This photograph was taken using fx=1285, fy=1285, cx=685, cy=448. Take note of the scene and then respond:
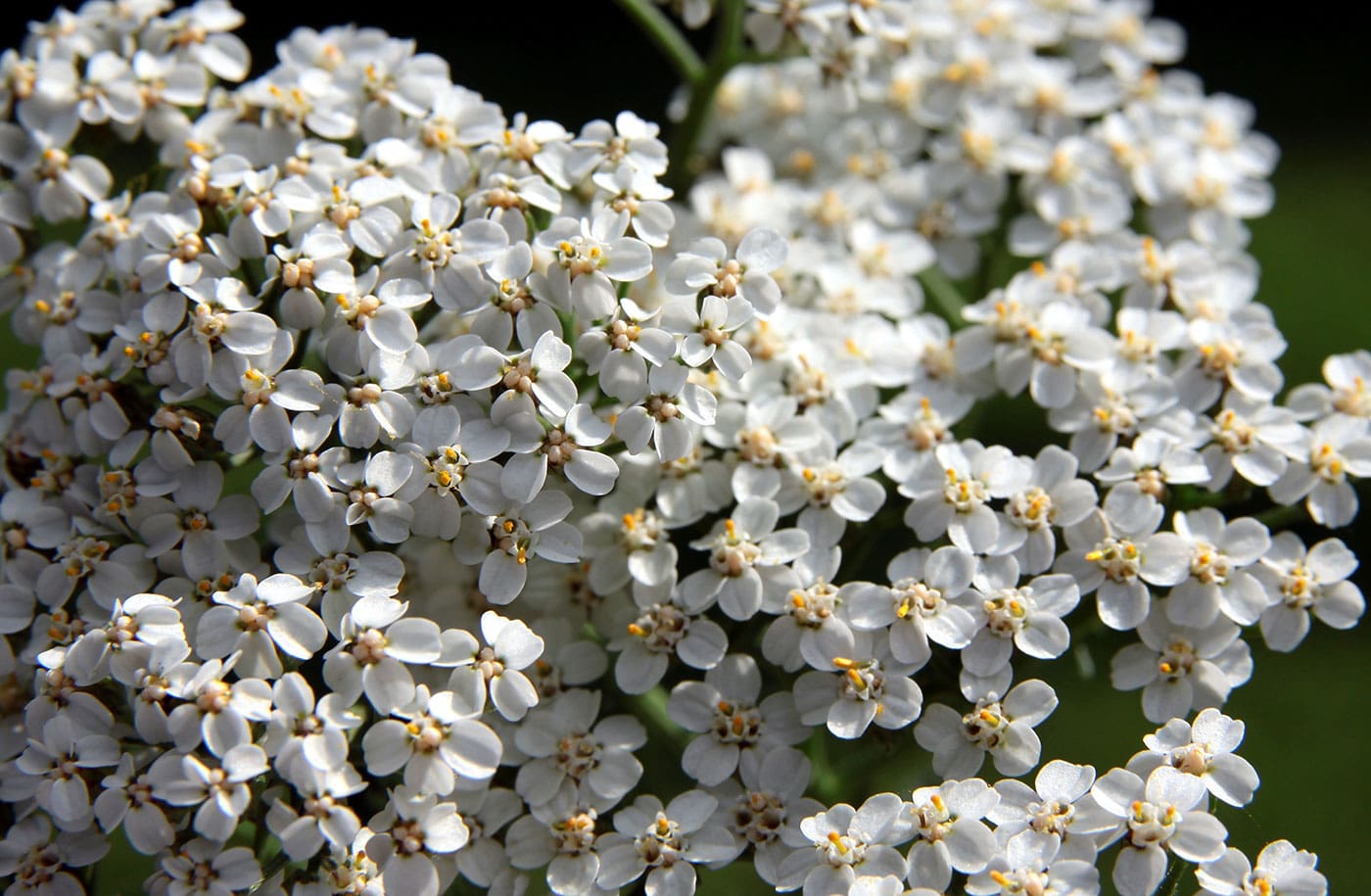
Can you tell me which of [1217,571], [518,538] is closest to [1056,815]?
[1217,571]

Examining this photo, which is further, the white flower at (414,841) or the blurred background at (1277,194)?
the blurred background at (1277,194)

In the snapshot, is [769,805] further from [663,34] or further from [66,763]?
[663,34]

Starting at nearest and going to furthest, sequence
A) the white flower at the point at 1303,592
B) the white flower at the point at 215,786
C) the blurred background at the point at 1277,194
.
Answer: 1. the white flower at the point at 215,786
2. the white flower at the point at 1303,592
3. the blurred background at the point at 1277,194

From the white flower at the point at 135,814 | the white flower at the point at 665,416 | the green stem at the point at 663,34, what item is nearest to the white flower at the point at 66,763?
the white flower at the point at 135,814

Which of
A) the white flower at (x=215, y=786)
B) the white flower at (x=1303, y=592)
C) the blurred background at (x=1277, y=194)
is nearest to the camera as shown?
the white flower at (x=215, y=786)

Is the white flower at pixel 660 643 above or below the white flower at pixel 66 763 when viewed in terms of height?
above

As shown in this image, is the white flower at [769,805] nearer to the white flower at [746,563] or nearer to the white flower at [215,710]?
the white flower at [746,563]

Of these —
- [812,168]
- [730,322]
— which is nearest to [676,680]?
[730,322]
